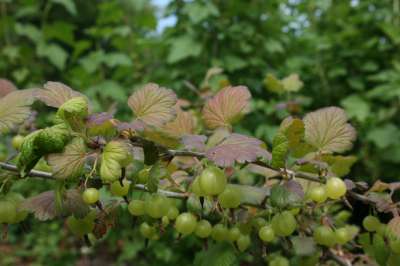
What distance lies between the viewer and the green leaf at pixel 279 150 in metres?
0.49

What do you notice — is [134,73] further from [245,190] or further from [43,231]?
[245,190]

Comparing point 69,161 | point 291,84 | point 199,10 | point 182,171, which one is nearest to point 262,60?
point 199,10

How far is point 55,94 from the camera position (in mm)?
505

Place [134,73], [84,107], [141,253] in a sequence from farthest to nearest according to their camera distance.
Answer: [141,253] < [134,73] < [84,107]

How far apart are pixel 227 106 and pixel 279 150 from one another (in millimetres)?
110

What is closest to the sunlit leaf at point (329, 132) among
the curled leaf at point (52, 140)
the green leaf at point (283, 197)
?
the green leaf at point (283, 197)

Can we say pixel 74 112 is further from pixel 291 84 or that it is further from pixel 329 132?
pixel 291 84

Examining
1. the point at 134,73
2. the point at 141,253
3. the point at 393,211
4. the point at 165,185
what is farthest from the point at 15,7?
the point at 393,211

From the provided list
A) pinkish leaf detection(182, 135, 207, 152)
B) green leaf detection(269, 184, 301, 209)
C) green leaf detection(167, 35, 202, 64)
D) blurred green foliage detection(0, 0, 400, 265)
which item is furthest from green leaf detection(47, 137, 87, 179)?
green leaf detection(167, 35, 202, 64)

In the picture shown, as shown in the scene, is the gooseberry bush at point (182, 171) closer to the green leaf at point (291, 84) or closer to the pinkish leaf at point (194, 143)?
the pinkish leaf at point (194, 143)

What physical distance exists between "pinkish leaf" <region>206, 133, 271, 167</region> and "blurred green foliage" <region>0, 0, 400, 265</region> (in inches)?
40.4

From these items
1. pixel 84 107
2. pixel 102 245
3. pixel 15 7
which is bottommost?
pixel 102 245

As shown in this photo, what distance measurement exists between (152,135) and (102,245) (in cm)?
242

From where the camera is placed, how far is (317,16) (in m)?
2.25
